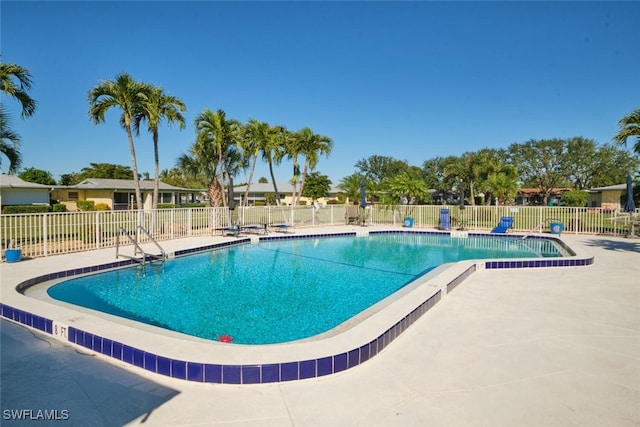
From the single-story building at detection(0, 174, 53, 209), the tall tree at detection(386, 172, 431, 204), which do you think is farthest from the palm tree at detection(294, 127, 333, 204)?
the single-story building at detection(0, 174, 53, 209)

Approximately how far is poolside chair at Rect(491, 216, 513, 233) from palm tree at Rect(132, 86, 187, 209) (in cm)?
1469

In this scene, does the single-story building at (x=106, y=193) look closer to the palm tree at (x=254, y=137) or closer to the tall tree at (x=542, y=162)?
the palm tree at (x=254, y=137)

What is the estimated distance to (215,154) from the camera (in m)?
20.2

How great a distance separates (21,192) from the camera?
27.4 m

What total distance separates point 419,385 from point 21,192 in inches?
1331

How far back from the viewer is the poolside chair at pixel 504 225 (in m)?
15.9

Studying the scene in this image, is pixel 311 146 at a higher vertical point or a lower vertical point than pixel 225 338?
higher

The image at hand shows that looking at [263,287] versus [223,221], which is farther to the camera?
[223,221]

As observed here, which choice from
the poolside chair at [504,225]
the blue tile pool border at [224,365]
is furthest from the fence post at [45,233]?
the poolside chair at [504,225]

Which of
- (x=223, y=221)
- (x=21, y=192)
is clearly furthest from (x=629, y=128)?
(x=21, y=192)

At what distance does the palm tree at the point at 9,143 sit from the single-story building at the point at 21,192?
720 inches

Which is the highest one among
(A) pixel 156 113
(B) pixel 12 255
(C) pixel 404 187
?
(A) pixel 156 113

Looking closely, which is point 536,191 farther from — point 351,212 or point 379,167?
point 351,212

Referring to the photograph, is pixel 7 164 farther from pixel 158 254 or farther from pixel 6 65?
pixel 158 254
